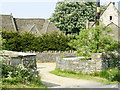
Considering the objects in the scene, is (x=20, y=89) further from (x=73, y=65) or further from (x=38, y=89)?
(x=73, y=65)

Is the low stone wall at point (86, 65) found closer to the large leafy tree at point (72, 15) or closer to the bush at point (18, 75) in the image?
the bush at point (18, 75)

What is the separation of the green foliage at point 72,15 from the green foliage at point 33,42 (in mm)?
20852

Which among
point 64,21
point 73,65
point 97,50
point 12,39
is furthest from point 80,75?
point 64,21

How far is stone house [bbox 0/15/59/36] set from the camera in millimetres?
Answer: 44131

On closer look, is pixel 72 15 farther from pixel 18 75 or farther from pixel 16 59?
pixel 18 75

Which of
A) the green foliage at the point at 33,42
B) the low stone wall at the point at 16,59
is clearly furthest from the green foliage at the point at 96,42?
the green foliage at the point at 33,42

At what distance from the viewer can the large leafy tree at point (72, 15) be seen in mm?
53188

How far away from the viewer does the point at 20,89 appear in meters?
10.4

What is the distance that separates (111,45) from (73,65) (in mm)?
2922

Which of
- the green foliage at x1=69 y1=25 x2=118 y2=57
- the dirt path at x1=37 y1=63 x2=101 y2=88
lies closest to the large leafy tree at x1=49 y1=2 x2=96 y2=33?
the green foliage at x1=69 y1=25 x2=118 y2=57

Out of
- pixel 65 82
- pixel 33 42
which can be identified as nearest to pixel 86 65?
pixel 65 82

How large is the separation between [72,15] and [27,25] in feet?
33.8

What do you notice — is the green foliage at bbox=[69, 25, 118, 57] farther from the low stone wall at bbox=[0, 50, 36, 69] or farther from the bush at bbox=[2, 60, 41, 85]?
the bush at bbox=[2, 60, 41, 85]

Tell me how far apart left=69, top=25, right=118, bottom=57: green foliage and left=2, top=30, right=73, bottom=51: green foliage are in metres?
11.8
